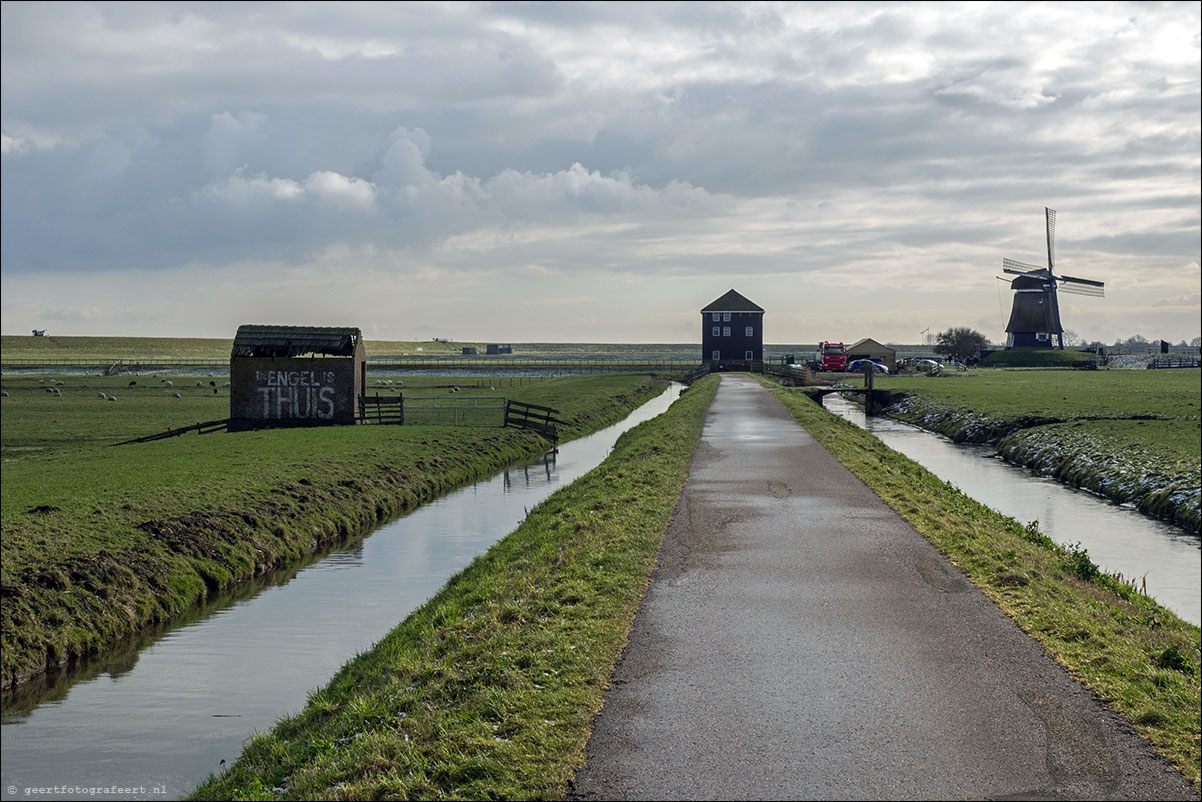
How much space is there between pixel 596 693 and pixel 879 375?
10313 cm

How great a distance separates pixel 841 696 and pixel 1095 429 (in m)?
38.4

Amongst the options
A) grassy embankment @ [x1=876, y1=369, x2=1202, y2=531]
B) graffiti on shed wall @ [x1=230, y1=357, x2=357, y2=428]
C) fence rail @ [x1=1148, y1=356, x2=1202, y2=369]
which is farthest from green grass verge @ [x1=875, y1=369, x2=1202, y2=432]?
fence rail @ [x1=1148, y1=356, x2=1202, y2=369]

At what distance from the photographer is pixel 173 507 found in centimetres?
2192

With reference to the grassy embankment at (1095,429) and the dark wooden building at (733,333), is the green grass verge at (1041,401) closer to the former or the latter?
the grassy embankment at (1095,429)

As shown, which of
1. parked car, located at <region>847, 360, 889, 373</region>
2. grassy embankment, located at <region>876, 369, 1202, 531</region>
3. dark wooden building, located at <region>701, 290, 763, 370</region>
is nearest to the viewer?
grassy embankment, located at <region>876, 369, 1202, 531</region>

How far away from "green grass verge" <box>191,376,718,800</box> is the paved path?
1.19 ft

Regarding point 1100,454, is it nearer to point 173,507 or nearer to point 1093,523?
Answer: point 1093,523

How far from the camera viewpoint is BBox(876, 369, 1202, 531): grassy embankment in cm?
2886

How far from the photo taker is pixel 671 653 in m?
10.1

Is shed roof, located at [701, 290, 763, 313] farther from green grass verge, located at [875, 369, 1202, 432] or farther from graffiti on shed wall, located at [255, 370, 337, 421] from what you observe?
graffiti on shed wall, located at [255, 370, 337, 421]

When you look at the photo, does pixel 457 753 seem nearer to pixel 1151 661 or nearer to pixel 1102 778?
pixel 1102 778

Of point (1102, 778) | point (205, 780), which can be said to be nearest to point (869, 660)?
point (1102, 778)

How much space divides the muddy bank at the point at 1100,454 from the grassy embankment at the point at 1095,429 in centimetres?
4

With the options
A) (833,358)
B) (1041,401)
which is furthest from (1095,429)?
(833,358)
